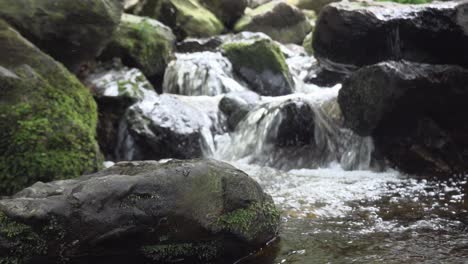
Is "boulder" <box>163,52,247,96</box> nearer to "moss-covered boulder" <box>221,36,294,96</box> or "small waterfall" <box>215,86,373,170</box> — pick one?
"moss-covered boulder" <box>221,36,294,96</box>

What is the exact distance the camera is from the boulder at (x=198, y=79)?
1008 cm

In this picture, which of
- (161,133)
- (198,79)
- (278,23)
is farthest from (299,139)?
(278,23)

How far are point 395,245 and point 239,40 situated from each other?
29.3 ft

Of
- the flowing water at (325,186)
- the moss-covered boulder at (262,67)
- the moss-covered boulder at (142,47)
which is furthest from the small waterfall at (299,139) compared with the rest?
the moss-covered boulder at (142,47)

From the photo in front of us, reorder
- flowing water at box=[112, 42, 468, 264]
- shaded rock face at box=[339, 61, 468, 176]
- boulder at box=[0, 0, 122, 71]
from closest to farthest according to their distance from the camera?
flowing water at box=[112, 42, 468, 264]
shaded rock face at box=[339, 61, 468, 176]
boulder at box=[0, 0, 122, 71]

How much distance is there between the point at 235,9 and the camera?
17047mm

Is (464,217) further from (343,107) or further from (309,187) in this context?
(343,107)

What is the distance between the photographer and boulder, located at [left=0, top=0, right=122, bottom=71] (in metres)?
6.37

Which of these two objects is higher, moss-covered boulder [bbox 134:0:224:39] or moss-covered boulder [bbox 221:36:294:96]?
moss-covered boulder [bbox 134:0:224:39]

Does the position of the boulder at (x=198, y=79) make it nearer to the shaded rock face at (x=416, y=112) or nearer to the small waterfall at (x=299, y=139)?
the small waterfall at (x=299, y=139)

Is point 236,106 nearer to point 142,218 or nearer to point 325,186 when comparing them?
point 325,186

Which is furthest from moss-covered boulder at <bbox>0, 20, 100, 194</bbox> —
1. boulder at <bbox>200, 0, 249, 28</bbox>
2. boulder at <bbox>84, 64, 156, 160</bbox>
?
boulder at <bbox>200, 0, 249, 28</bbox>

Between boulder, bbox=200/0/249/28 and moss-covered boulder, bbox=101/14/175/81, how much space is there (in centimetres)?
646

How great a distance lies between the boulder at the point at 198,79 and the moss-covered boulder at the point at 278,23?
6606 millimetres
